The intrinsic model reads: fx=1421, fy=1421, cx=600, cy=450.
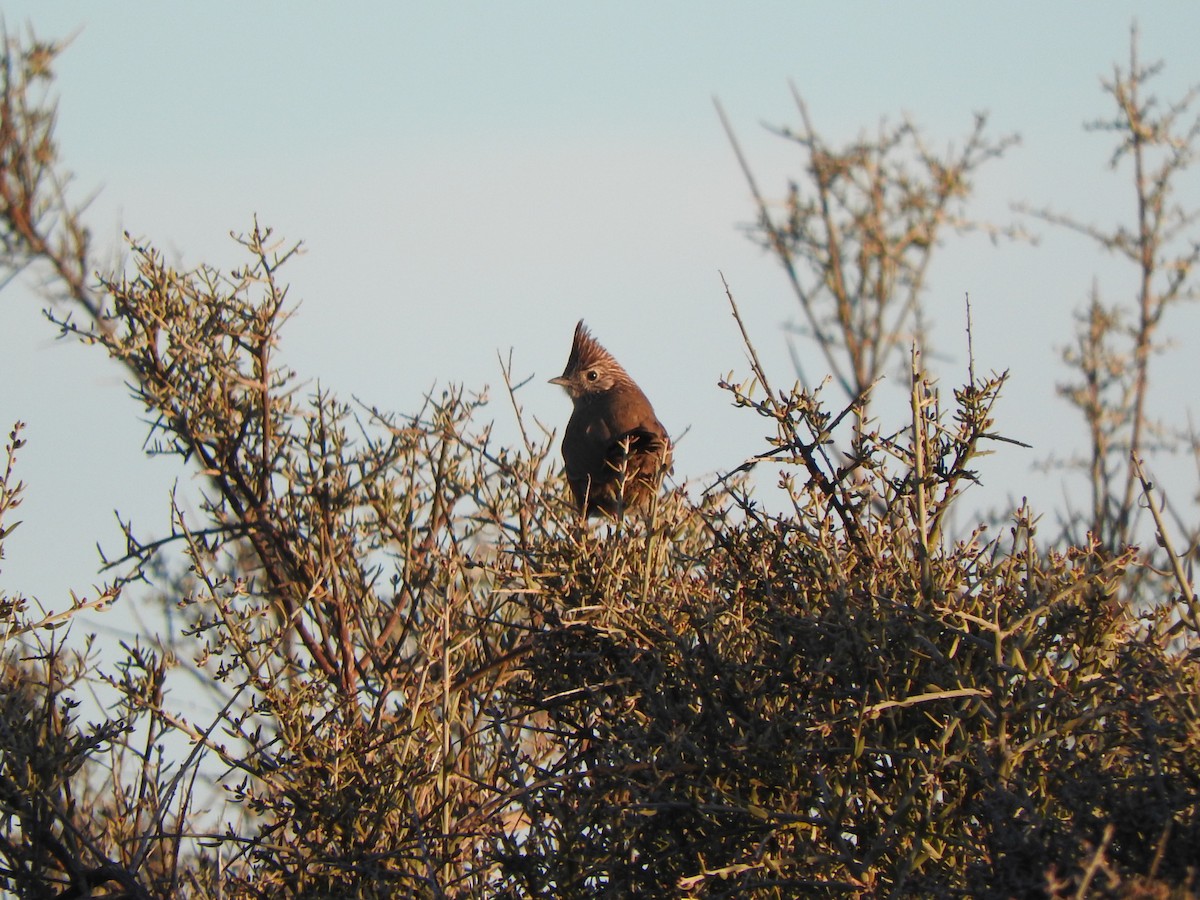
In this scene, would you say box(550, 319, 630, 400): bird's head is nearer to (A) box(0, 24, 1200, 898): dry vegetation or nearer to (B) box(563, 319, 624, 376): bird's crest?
(B) box(563, 319, 624, 376): bird's crest

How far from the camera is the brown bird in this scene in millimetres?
5688

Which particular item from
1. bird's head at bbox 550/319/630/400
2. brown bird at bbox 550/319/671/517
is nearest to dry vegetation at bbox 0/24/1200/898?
brown bird at bbox 550/319/671/517

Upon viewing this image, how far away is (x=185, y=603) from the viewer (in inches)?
176

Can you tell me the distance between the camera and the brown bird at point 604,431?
5688 millimetres

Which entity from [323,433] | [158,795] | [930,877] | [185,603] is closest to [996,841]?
[930,877]

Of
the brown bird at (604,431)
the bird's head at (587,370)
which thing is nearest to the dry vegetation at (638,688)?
the brown bird at (604,431)

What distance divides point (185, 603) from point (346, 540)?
0.79 metres

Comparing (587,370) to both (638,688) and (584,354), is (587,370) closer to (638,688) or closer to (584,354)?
(584,354)

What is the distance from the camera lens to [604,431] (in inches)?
255

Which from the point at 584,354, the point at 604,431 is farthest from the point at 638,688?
the point at 584,354

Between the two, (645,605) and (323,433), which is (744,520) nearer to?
(645,605)

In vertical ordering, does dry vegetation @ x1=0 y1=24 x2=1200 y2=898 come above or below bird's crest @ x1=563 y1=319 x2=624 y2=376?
below

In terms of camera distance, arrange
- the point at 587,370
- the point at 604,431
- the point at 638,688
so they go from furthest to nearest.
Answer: the point at 587,370, the point at 604,431, the point at 638,688

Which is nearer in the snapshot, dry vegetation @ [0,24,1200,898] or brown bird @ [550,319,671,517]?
dry vegetation @ [0,24,1200,898]
